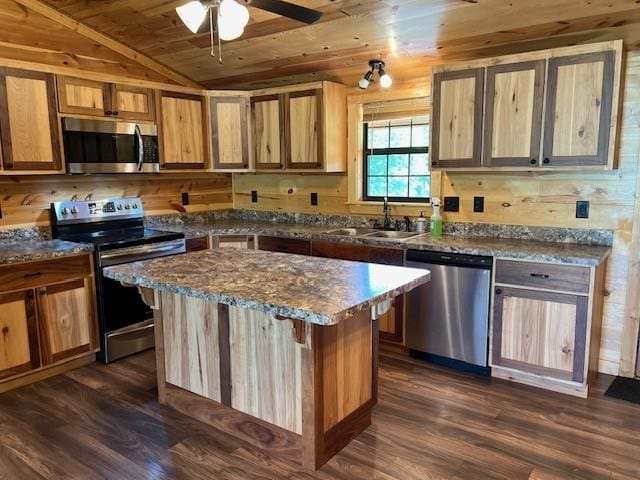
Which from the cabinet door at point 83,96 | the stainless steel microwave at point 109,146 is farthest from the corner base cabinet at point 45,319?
the cabinet door at point 83,96

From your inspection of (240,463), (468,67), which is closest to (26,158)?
(240,463)

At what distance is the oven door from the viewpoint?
338 cm

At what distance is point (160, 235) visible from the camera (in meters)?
3.69

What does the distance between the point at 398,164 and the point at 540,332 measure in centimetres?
183

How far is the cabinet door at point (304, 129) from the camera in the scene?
395 centimetres

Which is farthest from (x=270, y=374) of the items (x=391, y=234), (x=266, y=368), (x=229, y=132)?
(x=229, y=132)

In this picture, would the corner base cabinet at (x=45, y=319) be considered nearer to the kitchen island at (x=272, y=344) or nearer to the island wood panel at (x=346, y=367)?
the kitchen island at (x=272, y=344)

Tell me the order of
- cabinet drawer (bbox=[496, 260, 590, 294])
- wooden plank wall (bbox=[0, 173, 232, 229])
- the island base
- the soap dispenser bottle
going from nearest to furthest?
the island base, cabinet drawer (bbox=[496, 260, 590, 294]), wooden plank wall (bbox=[0, 173, 232, 229]), the soap dispenser bottle

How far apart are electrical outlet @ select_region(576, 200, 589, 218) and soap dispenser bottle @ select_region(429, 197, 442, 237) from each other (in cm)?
92

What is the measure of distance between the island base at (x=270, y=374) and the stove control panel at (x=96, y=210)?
1.52 meters

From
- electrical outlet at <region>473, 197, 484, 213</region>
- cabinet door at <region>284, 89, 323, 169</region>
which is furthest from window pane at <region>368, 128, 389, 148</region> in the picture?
electrical outlet at <region>473, 197, 484, 213</region>

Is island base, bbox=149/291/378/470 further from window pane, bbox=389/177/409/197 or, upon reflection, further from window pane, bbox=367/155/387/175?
window pane, bbox=367/155/387/175

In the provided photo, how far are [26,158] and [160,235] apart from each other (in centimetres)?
103

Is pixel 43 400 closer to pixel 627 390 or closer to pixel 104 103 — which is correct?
pixel 104 103
